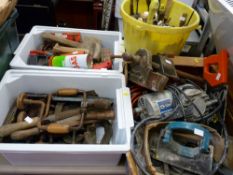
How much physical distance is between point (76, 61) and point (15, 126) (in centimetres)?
41

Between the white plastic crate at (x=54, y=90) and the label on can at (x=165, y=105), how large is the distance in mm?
119


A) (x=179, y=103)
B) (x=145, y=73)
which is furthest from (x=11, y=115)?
(x=179, y=103)

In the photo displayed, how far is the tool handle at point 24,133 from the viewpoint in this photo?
827 millimetres

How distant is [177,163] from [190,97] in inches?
10.4

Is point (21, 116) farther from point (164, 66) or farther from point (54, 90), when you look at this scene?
point (164, 66)

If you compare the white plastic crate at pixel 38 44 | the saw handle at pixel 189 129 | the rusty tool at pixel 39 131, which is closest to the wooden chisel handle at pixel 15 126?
the rusty tool at pixel 39 131

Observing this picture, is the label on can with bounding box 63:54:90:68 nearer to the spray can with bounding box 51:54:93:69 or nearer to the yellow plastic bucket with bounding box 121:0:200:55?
the spray can with bounding box 51:54:93:69

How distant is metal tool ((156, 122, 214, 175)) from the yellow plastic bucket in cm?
38

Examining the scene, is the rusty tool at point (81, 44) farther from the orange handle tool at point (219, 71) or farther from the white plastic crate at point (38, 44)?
the orange handle tool at point (219, 71)

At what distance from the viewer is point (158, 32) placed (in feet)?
2.80

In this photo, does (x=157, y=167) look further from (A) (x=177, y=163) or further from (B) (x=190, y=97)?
(B) (x=190, y=97)

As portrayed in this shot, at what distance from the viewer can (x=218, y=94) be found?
832mm

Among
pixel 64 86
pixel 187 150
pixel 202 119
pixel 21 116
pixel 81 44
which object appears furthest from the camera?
pixel 81 44

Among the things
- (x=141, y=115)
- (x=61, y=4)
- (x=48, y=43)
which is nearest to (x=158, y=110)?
(x=141, y=115)
